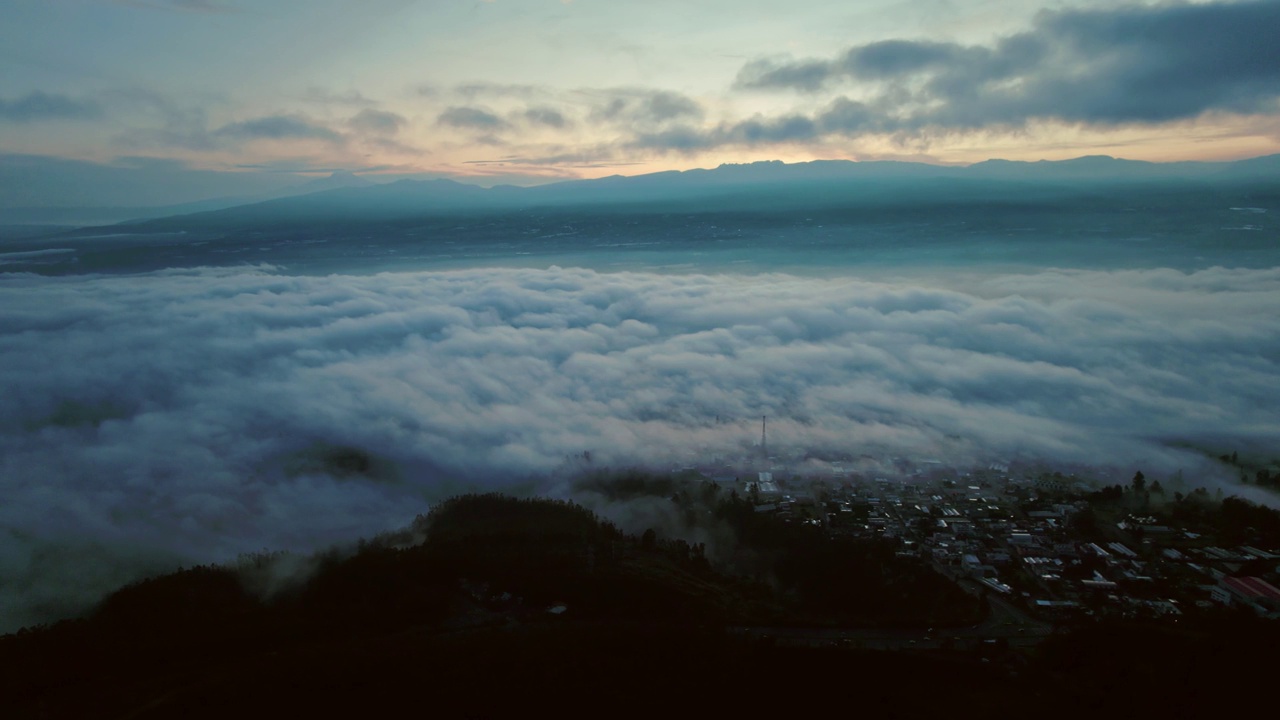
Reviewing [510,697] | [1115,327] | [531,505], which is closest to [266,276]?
[531,505]

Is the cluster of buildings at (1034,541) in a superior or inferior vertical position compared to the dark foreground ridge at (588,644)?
inferior

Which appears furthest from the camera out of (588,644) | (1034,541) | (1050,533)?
(1050,533)

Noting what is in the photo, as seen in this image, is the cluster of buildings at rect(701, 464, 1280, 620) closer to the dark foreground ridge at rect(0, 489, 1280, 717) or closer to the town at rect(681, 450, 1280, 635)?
the town at rect(681, 450, 1280, 635)

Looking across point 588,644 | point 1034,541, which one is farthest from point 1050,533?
point 588,644

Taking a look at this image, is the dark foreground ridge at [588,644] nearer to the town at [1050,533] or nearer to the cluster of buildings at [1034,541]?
the town at [1050,533]

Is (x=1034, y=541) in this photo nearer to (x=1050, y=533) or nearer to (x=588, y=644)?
(x=1050, y=533)

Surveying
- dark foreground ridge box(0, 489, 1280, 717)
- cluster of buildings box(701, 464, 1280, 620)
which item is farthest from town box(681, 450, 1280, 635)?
dark foreground ridge box(0, 489, 1280, 717)

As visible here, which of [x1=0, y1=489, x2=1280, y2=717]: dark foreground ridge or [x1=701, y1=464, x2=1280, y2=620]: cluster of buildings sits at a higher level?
[x1=0, y1=489, x2=1280, y2=717]: dark foreground ridge

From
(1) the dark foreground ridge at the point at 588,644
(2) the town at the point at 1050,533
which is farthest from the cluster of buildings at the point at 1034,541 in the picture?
(1) the dark foreground ridge at the point at 588,644

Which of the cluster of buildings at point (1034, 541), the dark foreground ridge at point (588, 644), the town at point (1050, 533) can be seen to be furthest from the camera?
the cluster of buildings at point (1034, 541)

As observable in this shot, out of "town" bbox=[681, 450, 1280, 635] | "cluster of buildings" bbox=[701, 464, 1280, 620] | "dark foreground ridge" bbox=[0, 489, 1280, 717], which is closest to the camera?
"dark foreground ridge" bbox=[0, 489, 1280, 717]
